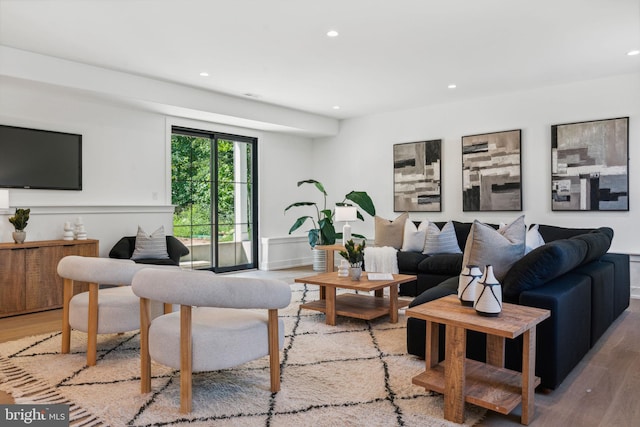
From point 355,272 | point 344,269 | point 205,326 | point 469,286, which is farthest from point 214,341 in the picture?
point 344,269

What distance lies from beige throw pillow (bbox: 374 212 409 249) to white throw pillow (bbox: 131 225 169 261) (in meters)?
2.75

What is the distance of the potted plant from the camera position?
4391mm

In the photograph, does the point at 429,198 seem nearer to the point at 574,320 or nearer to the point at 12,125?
the point at 574,320

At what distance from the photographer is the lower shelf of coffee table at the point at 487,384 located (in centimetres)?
202

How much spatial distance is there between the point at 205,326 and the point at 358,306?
1.94 meters

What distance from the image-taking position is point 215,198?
6711 mm

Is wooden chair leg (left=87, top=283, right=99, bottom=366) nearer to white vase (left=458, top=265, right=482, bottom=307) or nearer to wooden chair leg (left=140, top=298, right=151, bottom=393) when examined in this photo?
wooden chair leg (left=140, top=298, right=151, bottom=393)

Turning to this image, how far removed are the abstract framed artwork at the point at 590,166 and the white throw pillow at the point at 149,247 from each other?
4.92 metres

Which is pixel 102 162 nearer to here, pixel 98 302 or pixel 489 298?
pixel 98 302

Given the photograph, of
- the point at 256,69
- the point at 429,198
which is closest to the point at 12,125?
the point at 256,69

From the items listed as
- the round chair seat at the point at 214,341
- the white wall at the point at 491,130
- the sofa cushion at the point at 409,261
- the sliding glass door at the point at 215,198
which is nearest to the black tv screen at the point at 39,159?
the sliding glass door at the point at 215,198

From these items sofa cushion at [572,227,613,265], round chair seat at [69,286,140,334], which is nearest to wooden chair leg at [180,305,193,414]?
round chair seat at [69,286,140,334]

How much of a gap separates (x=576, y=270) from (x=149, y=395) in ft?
9.56

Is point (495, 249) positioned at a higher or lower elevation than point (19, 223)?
lower
